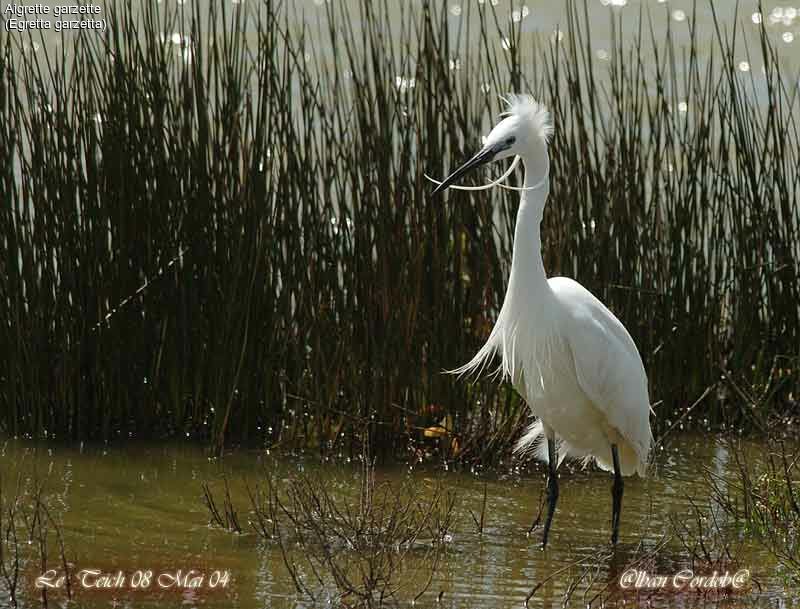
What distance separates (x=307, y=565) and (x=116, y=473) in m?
1.21

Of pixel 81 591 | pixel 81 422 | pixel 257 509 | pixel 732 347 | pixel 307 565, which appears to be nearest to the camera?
pixel 81 591

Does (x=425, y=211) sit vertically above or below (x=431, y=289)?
above

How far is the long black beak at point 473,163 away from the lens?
398 cm

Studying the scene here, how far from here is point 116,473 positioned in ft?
15.2

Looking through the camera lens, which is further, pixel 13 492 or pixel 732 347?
pixel 732 347

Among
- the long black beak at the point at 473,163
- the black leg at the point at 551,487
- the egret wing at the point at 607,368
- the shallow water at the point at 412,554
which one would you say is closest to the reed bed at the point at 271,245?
the shallow water at the point at 412,554

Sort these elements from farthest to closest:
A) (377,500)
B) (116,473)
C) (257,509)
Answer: (116,473) → (377,500) → (257,509)

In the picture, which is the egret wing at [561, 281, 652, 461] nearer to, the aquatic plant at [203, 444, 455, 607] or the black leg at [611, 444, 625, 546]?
the black leg at [611, 444, 625, 546]

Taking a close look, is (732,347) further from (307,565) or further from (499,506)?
(307,565)

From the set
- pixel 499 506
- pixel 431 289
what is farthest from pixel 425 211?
pixel 499 506

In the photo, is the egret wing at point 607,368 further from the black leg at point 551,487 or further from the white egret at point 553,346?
the black leg at point 551,487

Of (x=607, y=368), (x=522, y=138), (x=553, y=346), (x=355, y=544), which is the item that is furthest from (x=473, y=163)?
(x=355, y=544)

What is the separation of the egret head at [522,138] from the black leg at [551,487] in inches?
39.6

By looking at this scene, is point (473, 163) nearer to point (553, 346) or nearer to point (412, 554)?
point (553, 346)
